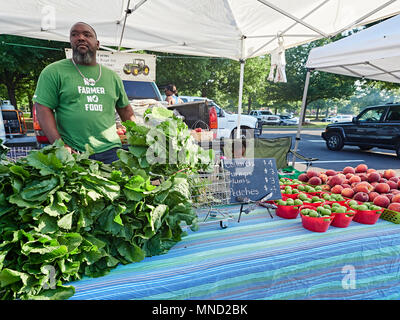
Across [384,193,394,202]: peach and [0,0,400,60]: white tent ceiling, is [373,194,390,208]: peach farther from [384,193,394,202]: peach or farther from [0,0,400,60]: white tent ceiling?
[0,0,400,60]: white tent ceiling

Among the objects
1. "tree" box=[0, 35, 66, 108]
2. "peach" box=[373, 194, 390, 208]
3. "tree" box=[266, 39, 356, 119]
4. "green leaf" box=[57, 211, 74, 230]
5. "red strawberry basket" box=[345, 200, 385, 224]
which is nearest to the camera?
"green leaf" box=[57, 211, 74, 230]

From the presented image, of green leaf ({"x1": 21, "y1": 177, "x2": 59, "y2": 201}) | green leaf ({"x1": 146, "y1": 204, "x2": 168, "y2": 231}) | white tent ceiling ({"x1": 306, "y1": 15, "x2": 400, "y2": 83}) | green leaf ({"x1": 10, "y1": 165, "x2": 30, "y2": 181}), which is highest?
white tent ceiling ({"x1": 306, "y1": 15, "x2": 400, "y2": 83})

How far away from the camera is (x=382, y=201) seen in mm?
1930

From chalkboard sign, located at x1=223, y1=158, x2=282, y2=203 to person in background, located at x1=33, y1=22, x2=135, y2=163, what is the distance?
1.10 meters

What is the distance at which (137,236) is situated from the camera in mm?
1217

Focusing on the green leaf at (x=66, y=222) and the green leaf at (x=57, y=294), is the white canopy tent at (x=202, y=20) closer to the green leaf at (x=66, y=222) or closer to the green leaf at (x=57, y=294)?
the green leaf at (x=66, y=222)

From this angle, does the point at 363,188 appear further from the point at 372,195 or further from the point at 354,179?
the point at 354,179

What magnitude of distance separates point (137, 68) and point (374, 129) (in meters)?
8.83

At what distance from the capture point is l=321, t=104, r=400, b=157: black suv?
29.6ft

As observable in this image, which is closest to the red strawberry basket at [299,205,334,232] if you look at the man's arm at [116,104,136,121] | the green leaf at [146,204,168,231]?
the green leaf at [146,204,168,231]

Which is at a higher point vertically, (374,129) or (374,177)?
(374,129)

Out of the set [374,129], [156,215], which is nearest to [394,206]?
[156,215]

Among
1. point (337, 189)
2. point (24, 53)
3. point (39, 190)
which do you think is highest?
point (24, 53)
